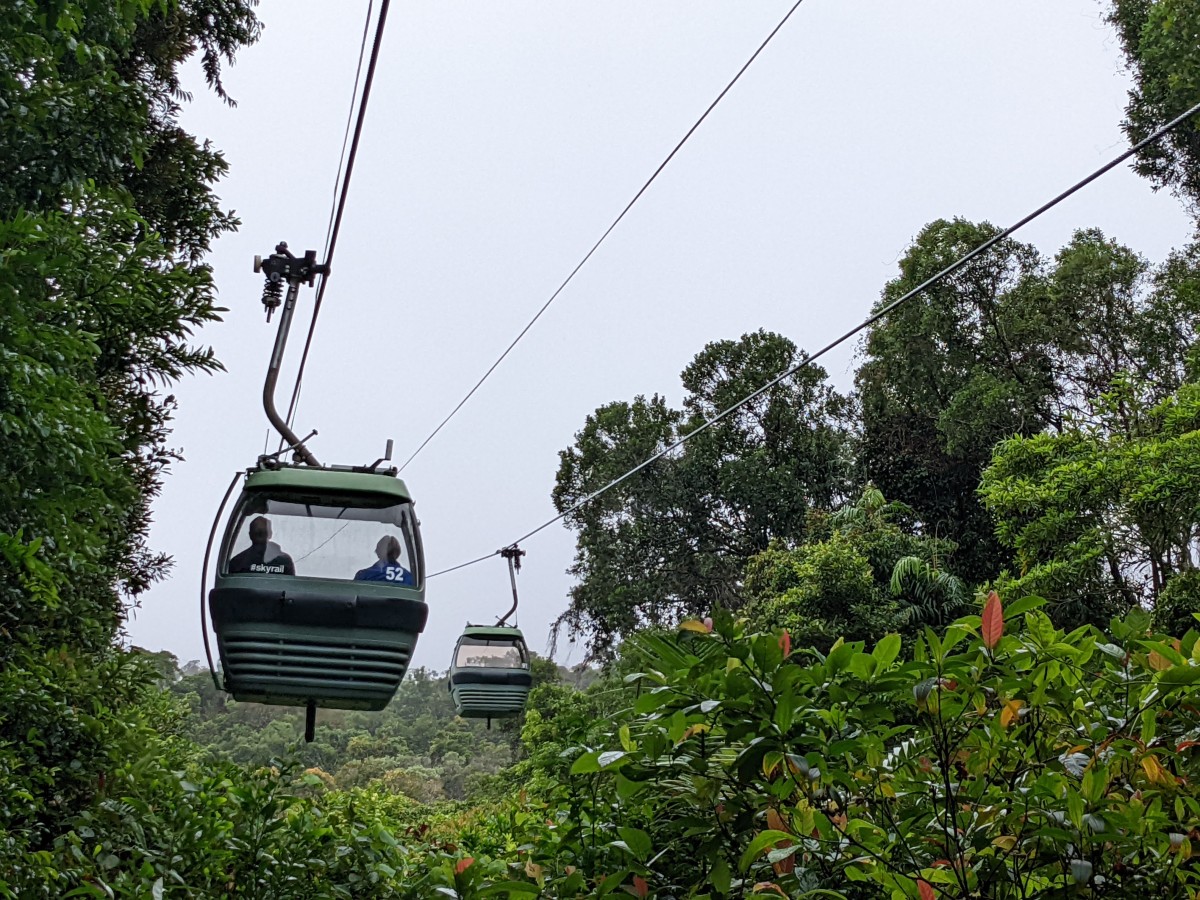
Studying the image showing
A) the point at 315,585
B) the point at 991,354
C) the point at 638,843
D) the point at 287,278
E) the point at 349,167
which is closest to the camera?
the point at 638,843

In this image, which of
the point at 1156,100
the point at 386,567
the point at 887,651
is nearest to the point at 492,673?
the point at 386,567

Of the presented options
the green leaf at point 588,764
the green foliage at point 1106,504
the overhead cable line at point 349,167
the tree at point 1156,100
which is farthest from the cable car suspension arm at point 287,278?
the tree at point 1156,100

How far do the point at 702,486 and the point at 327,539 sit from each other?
74.9ft

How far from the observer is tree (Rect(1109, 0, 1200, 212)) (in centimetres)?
1823

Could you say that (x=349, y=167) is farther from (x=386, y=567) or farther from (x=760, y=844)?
(x=760, y=844)

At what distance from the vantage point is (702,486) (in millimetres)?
29547

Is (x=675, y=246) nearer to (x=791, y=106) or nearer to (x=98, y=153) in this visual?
(x=791, y=106)

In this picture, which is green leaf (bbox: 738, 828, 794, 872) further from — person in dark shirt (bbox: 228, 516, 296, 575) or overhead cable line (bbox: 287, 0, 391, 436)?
person in dark shirt (bbox: 228, 516, 296, 575)

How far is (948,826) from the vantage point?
70.5 inches

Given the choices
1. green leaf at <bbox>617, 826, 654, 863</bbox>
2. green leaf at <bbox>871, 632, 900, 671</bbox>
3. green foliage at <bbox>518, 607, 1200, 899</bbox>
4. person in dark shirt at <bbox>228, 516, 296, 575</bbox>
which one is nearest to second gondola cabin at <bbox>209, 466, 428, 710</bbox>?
person in dark shirt at <bbox>228, 516, 296, 575</bbox>

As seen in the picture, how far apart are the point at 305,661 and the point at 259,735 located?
145 ft

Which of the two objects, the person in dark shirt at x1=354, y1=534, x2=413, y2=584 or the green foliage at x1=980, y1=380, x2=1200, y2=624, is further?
the green foliage at x1=980, y1=380, x2=1200, y2=624

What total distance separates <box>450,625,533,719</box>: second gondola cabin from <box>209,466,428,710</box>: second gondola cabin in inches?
372

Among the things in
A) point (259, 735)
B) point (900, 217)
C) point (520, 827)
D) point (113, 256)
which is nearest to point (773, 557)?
point (113, 256)
